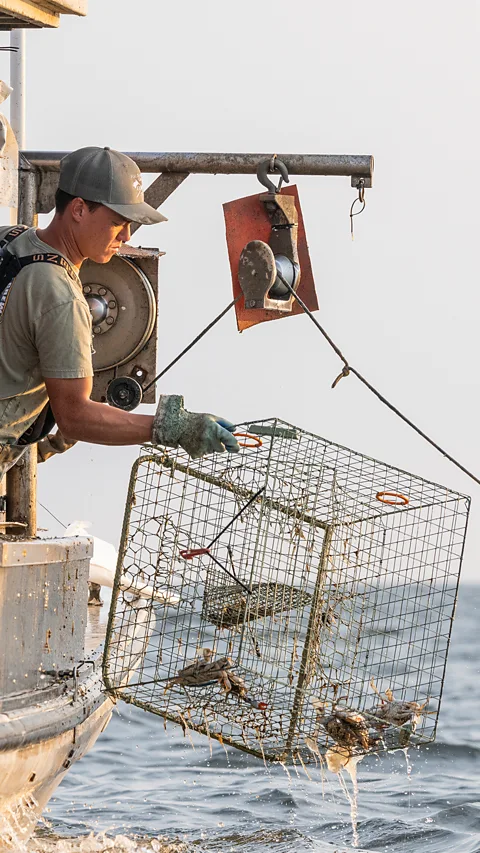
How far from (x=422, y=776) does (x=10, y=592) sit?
5983mm

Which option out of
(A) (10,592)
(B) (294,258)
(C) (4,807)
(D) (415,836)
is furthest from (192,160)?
(D) (415,836)

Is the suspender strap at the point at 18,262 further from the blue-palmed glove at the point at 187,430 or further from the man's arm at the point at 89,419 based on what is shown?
the blue-palmed glove at the point at 187,430

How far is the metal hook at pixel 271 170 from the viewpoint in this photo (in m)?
5.96

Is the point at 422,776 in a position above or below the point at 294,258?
below

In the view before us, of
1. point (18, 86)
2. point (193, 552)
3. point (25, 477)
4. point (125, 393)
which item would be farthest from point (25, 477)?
point (18, 86)

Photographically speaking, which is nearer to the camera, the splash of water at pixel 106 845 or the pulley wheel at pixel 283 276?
the pulley wheel at pixel 283 276

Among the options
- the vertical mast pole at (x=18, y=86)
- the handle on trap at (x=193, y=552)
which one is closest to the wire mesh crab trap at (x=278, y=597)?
the handle on trap at (x=193, y=552)

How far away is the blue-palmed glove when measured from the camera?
13.5 feet

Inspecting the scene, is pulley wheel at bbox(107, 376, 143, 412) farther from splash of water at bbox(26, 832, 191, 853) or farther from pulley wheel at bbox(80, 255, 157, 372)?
splash of water at bbox(26, 832, 191, 853)

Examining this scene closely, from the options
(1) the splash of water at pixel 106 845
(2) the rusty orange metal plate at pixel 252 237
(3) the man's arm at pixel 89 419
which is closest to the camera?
(3) the man's arm at pixel 89 419

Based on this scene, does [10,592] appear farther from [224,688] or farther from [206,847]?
[206,847]

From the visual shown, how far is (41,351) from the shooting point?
163 inches

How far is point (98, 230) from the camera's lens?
14.3ft

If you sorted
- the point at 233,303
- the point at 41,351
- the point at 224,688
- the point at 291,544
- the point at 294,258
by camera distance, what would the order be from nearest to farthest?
the point at 41,351, the point at 224,688, the point at 291,544, the point at 233,303, the point at 294,258
